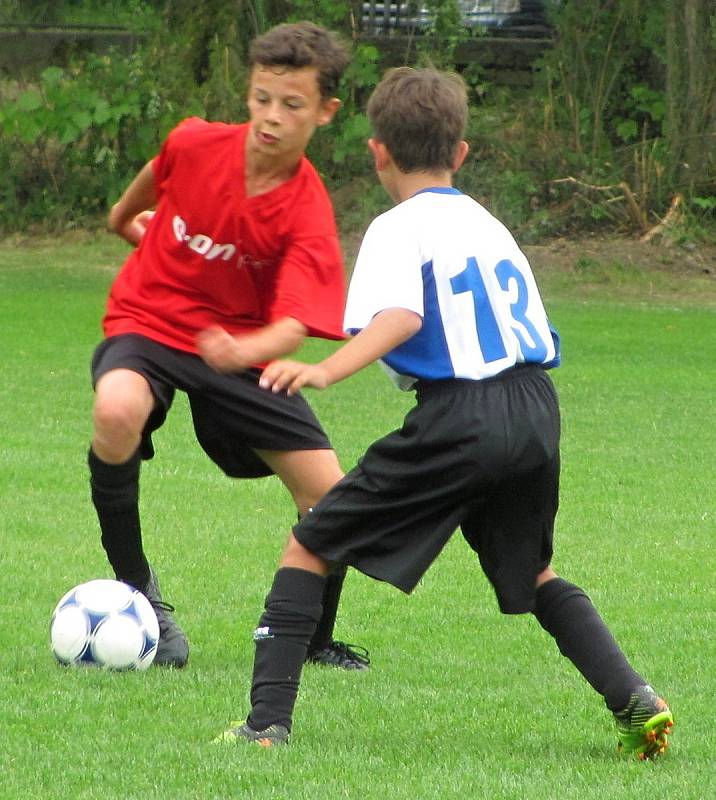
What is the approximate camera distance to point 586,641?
3.67m

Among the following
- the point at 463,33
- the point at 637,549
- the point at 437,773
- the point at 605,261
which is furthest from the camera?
the point at 463,33

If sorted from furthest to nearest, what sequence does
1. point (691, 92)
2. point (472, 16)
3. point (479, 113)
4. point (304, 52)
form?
1. point (472, 16)
2. point (479, 113)
3. point (691, 92)
4. point (304, 52)

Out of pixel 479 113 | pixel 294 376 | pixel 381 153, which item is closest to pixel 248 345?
pixel 294 376

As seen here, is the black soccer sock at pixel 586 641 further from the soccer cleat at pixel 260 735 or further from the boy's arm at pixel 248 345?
the boy's arm at pixel 248 345

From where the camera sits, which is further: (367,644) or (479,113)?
(479,113)

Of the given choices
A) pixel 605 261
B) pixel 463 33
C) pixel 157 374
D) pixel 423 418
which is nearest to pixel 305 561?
pixel 423 418

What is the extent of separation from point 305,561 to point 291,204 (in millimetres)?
1179

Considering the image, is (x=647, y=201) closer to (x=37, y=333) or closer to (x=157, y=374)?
(x=37, y=333)

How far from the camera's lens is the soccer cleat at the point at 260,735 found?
3.55 meters

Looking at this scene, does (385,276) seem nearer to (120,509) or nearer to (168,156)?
(168,156)

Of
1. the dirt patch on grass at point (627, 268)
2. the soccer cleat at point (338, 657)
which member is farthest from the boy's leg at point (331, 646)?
the dirt patch on grass at point (627, 268)

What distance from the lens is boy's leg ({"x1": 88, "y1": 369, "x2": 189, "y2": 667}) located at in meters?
4.32

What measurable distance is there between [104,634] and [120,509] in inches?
15.0

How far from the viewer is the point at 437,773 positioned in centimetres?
345
